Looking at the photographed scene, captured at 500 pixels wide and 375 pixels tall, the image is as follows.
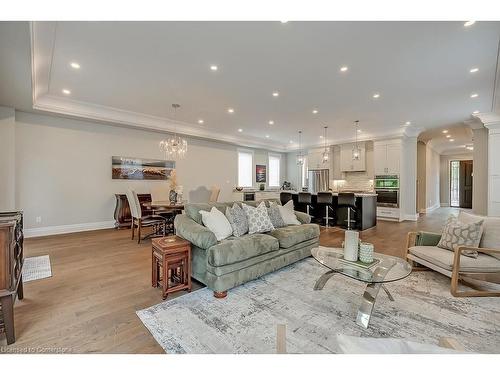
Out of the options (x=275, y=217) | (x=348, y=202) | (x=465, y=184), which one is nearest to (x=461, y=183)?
(x=465, y=184)

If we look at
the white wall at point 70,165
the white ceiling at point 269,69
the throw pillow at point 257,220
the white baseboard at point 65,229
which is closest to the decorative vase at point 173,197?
the white wall at point 70,165

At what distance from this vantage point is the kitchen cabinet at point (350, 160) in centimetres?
827

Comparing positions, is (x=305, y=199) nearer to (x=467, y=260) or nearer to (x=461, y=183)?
(x=467, y=260)

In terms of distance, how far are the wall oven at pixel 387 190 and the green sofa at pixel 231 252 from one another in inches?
220

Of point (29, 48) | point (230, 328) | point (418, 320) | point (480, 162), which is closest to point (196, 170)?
point (29, 48)

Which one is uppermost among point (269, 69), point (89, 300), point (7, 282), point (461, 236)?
point (269, 69)

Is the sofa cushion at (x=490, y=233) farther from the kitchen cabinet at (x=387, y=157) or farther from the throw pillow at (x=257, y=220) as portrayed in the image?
the kitchen cabinet at (x=387, y=157)

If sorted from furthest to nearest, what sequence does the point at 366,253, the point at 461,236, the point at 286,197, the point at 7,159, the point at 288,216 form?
the point at 286,197
the point at 7,159
the point at 288,216
the point at 461,236
the point at 366,253

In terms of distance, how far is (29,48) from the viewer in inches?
105

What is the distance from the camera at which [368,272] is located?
2137 mm

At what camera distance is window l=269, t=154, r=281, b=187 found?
416 inches

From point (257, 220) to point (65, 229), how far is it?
490cm
